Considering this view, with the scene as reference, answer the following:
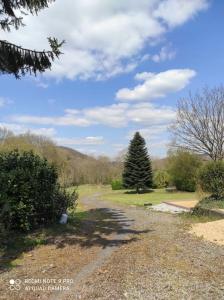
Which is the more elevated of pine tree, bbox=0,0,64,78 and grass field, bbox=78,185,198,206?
pine tree, bbox=0,0,64,78

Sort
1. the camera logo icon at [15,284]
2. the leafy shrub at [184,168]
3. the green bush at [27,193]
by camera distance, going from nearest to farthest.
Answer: the camera logo icon at [15,284], the green bush at [27,193], the leafy shrub at [184,168]

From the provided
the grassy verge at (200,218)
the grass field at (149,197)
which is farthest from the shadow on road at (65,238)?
the grass field at (149,197)

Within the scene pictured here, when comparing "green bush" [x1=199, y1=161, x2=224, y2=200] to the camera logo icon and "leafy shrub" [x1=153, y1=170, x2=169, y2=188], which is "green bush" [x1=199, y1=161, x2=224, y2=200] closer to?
the camera logo icon

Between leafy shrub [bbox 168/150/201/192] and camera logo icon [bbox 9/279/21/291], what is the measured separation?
3161cm

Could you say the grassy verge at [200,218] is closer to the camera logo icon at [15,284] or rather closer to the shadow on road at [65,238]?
the shadow on road at [65,238]

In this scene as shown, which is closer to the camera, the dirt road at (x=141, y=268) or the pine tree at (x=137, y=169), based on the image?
the dirt road at (x=141, y=268)

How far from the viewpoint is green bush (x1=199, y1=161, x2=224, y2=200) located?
54.5 feet

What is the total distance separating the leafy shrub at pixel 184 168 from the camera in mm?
36250

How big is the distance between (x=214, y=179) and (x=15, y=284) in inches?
516

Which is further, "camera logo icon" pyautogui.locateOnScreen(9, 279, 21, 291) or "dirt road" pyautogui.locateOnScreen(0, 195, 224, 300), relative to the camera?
"camera logo icon" pyautogui.locateOnScreen(9, 279, 21, 291)

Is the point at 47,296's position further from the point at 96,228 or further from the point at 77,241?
the point at 96,228

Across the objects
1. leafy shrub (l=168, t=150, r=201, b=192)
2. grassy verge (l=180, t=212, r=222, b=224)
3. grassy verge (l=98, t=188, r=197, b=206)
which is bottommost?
grassy verge (l=180, t=212, r=222, b=224)

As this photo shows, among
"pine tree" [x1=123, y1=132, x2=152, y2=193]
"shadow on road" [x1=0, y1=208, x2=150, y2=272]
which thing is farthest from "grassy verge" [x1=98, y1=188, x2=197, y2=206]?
"shadow on road" [x1=0, y1=208, x2=150, y2=272]

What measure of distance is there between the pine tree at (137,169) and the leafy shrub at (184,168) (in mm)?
3145
